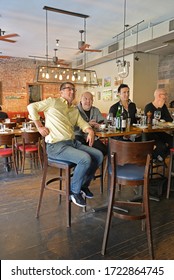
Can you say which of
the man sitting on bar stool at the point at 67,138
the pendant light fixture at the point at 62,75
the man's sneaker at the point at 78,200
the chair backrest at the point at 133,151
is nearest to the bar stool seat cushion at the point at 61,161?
the man sitting on bar stool at the point at 67,138

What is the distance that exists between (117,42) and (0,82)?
218 inches

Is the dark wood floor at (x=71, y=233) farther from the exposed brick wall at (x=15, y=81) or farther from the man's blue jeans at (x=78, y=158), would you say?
the exposed brick wall at (x=15, y=81)

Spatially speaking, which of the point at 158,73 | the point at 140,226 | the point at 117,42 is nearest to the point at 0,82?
the point at 117,42

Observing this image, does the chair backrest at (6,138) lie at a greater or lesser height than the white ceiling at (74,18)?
lesser

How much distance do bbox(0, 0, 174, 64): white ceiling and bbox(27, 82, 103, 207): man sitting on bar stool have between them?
312cm

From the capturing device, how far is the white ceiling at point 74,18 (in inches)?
189

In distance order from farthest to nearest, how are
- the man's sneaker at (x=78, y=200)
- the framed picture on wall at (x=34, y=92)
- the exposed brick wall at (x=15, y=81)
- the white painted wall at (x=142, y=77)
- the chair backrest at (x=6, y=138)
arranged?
the framed picture on wall at (x=34, y=92)
the exposed brick wall at (x=15, y=81)
the white painted wall at (x=142, y=77)
the chair backrest at (x=6, y=138)
the man's sneaker at (x=78, y=200)

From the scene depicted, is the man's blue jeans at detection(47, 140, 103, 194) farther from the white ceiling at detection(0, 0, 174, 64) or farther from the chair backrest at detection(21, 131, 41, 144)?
the white ceiling at detection(0, 0, 174, 64)

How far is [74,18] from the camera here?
5539 millimetres

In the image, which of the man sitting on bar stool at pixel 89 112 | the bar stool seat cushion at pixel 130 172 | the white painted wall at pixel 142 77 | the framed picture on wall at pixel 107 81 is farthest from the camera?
the framed picture on wall at pixel 107 81

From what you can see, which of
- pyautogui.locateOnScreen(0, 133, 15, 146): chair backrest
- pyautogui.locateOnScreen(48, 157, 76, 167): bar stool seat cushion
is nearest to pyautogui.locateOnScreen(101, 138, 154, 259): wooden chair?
pyautogui.locateOnScreen(48, 157, 76, 167): bar stool seat cushion

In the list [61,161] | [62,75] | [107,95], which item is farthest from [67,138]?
[107,95]

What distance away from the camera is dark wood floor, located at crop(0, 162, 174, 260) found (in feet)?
6.41

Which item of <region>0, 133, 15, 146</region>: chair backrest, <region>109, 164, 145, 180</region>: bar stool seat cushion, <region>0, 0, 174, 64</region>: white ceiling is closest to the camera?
<region>109, 164, 145, 180</region>: bar stool seat cushion
